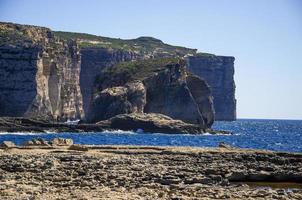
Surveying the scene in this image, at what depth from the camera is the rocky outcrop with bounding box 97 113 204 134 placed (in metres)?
152

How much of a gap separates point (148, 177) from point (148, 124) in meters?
119

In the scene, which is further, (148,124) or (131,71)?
(131,71)

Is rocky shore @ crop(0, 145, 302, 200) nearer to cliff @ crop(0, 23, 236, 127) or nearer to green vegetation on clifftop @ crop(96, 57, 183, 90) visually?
cliff @ crop(0, 23, 236, 127)

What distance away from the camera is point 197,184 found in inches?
1275

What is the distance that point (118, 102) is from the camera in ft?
530

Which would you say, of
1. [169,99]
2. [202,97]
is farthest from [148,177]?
[202,97]

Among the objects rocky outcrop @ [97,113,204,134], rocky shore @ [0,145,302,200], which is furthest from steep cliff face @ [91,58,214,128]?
rocky shore @ [0,145,302,200]

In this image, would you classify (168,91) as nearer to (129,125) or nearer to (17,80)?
(129,125)

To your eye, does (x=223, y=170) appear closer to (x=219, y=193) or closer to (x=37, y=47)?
(x=219, y=193)

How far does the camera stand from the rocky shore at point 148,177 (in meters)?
26.8

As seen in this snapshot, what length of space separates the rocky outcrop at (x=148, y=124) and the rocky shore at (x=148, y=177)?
99896 mm

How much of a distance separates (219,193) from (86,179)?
24.1 feet

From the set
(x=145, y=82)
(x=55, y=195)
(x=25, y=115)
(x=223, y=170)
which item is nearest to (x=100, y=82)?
(x=145, y=82)

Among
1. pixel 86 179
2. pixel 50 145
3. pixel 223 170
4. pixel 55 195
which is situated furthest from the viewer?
pixel 50 145
